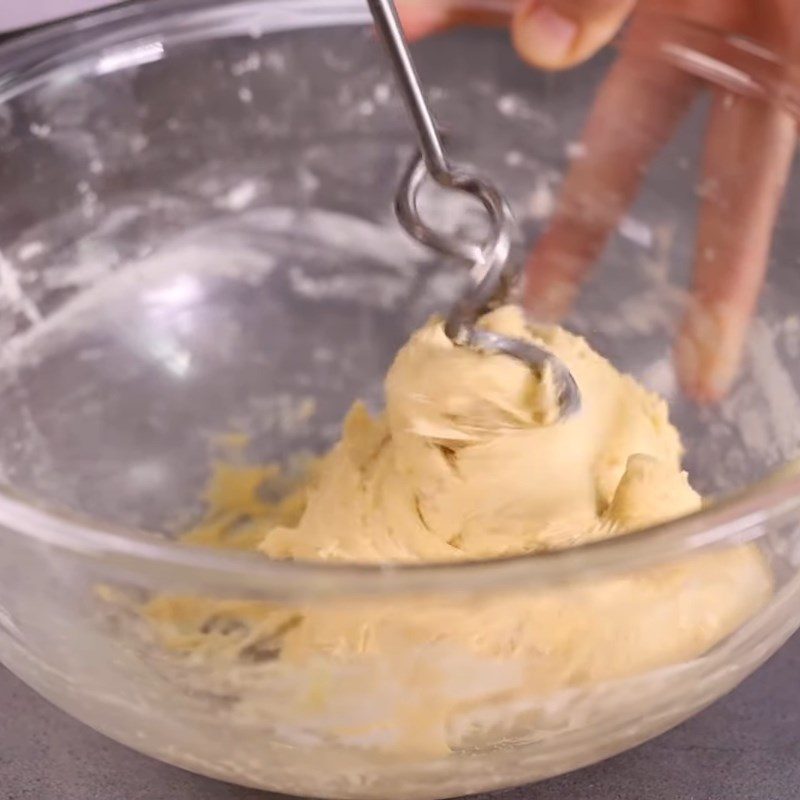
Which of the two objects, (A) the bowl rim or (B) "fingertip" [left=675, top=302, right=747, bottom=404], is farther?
(B) "fingertip" [left=675, top=302, right=747, bottom=404]

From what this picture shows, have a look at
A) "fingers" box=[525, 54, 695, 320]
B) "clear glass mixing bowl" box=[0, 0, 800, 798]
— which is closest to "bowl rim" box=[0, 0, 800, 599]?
"clear glass mixing bowl" box=[0, 0, 800, 798]

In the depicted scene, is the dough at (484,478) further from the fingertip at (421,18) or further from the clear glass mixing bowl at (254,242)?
the fingertip at (421,18)

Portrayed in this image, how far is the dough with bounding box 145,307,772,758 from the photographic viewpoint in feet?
1.45

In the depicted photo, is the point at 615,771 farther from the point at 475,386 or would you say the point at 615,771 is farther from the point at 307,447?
the point at 307,447

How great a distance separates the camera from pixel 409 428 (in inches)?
24.9

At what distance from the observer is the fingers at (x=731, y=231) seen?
782 mm

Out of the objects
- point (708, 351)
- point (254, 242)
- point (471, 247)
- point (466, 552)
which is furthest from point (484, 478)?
point (254, 242)

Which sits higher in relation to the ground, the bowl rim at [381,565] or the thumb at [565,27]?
the bowl rim at [381,565]

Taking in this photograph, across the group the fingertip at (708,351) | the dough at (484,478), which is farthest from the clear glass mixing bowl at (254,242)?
the dough at (484,478)

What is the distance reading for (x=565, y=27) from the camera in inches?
31.8

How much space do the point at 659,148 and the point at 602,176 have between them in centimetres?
5

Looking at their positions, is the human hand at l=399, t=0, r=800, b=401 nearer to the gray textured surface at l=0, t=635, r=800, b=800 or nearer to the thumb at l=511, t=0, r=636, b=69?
the thumb at l=511, t=0, r=636, b=69

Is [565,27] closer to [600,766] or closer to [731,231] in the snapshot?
[731,231]

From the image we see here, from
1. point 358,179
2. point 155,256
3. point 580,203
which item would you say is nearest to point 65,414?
point 155,256
